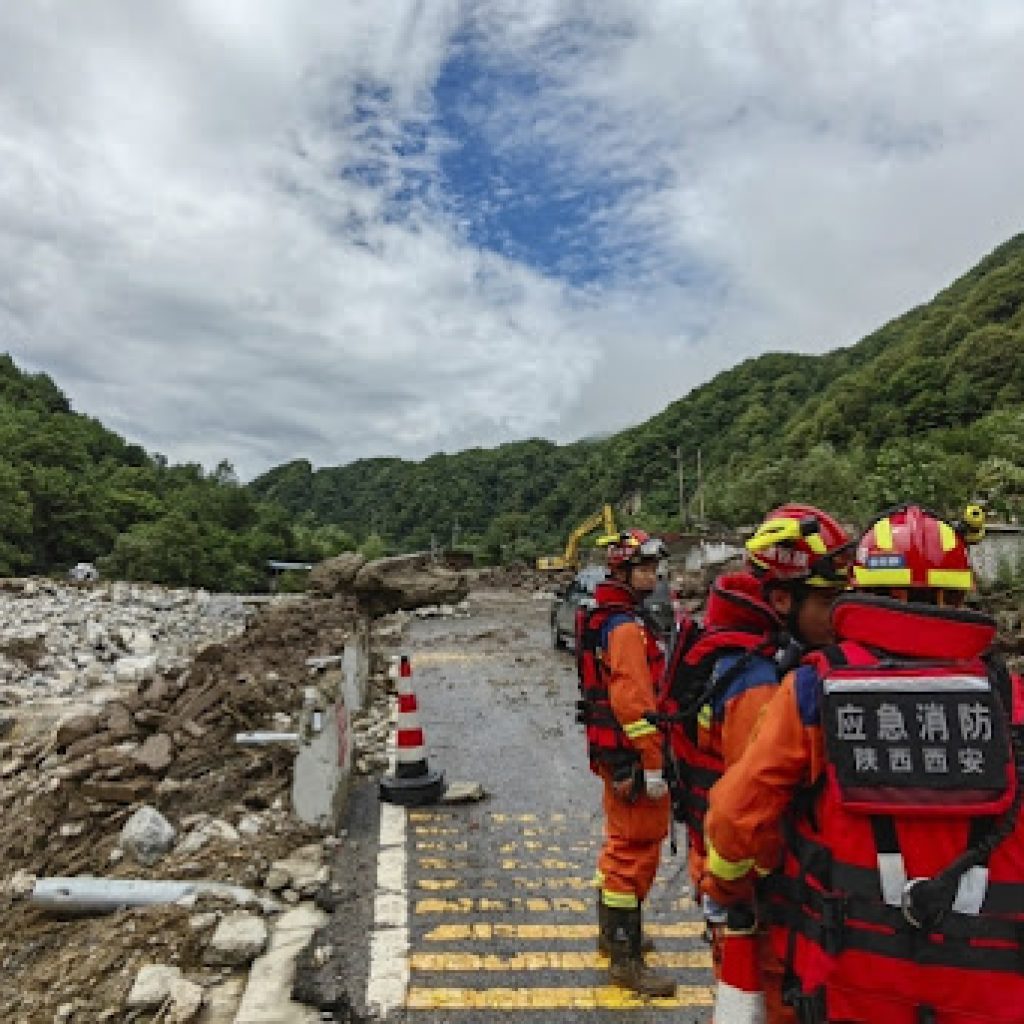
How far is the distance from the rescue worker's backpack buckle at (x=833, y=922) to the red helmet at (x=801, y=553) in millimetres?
1036

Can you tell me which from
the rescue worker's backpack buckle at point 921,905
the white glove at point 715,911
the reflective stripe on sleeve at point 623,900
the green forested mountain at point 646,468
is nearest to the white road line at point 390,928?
the reflective stripe on sleeve at point 623,900

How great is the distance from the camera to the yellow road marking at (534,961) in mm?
4219

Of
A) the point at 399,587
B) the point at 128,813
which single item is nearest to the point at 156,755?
the point at 128,813

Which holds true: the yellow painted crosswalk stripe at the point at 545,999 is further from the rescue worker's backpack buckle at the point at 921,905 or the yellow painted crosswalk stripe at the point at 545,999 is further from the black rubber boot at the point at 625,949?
the rescue worker's backpack buckle at the point at 921,905

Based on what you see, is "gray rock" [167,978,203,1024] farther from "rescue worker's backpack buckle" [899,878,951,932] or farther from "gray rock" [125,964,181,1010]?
"rescue worker's backpack buckle" [899,878,951,932]

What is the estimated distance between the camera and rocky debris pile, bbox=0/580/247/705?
685 inches

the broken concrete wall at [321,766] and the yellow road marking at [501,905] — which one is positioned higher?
the broken concrete wall at [321,766]

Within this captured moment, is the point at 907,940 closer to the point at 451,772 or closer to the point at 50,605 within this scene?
the point at 451,772

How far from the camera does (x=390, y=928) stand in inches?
180

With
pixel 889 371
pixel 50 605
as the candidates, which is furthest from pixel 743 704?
pixel 889 371

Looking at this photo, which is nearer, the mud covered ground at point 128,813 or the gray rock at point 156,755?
the mud covered ground at point 128,813

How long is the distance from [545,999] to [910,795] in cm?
262

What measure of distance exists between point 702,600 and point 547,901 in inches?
771

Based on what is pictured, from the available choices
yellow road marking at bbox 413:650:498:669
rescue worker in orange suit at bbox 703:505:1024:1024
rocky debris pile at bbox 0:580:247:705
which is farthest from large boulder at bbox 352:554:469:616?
rescue worker in orange suit at bbox 703:505:1024:1024
